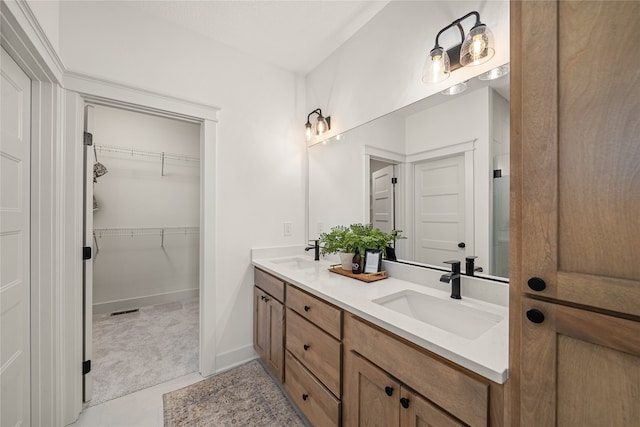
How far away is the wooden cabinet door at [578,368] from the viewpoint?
0.54m

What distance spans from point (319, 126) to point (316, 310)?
155 cm

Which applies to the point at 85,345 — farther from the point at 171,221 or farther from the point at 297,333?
the point at 171,221

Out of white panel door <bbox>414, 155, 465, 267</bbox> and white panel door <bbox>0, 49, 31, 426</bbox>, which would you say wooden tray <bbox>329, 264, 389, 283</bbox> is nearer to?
white panel door <bbox>414, 155, 465, 267</bbox>

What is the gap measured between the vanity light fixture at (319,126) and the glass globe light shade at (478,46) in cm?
118

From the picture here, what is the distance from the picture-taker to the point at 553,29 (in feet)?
2.04

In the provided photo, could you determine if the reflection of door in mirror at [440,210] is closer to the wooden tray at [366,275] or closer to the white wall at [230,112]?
the wooden tray at [366,275]

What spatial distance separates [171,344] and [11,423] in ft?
4.17

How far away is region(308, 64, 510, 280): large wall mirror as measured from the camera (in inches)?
47.6

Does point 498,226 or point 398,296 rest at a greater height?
point 498,226

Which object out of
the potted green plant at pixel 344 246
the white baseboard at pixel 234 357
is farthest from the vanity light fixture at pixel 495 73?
the white baseboard at pixel 234 357

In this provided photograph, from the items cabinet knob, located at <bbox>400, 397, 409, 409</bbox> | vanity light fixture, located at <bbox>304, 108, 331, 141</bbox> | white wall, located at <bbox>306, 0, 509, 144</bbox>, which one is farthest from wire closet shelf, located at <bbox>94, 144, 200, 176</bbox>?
cabinet knob, located at <bbox>400, 397, 409, 409</bbox>

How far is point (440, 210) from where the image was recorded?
1.45m

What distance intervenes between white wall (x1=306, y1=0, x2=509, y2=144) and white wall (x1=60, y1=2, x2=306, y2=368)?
52 centimetres

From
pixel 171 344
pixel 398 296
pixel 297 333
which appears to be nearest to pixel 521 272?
pixel 398 296
